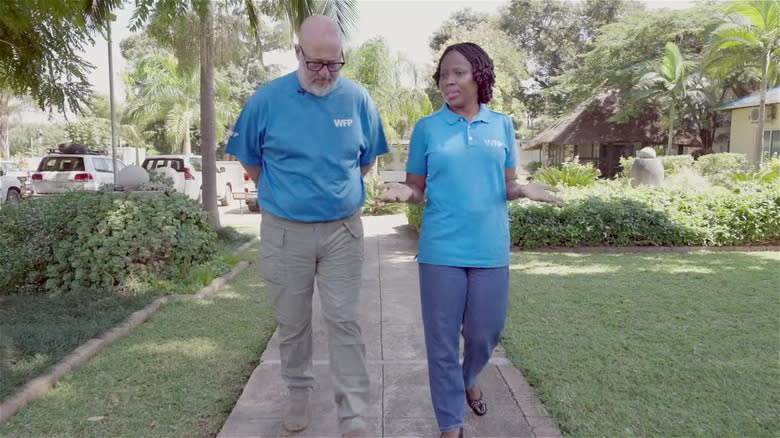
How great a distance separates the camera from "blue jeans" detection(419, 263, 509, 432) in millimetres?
2949

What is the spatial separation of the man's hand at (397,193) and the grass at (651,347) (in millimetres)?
1489

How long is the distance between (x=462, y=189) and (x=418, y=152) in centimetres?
29

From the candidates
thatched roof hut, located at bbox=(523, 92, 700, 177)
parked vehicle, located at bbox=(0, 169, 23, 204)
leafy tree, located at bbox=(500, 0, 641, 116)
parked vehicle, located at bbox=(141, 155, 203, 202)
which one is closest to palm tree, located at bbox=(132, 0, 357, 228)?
parked vehicle, located at bbox=(141, 155, 203, 202)

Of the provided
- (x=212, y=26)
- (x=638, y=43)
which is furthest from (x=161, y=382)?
(x=638, y=43)

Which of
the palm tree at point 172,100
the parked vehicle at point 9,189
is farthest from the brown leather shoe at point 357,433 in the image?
the palm tree at point 172,100

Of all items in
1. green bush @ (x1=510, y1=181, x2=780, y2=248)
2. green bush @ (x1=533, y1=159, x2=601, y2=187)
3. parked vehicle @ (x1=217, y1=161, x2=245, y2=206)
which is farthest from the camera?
parked vehicle @ (x1=217, y1=161, x2=245, y2=206)

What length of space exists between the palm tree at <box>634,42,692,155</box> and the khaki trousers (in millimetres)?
25839

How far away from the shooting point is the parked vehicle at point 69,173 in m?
17.6

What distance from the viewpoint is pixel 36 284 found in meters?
6.39

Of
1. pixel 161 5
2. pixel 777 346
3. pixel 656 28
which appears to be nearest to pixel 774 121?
pixel 656 28

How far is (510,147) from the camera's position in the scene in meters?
3.14

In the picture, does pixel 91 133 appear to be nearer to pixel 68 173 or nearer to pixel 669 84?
pixel 68 173

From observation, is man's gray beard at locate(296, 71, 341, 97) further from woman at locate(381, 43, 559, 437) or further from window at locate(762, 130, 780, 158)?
window at locate(762, 130, 780, 158)

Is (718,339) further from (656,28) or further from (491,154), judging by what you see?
(656,28)
